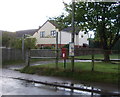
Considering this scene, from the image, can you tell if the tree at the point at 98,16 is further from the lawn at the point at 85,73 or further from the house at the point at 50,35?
the house at the point at 50,35

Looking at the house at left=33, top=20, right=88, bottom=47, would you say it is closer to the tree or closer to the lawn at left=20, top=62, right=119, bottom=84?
the tree

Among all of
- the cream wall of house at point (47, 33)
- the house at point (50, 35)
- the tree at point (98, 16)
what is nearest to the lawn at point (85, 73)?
the tree at point (98, 16)

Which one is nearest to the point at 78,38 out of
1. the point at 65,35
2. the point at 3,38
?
the point at 65,35

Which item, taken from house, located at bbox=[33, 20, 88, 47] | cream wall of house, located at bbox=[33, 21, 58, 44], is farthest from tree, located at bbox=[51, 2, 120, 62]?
cream wall of house, located at bbox=[33, 21, 58, 44]

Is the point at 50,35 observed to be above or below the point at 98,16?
above

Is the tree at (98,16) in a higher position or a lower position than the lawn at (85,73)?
higher

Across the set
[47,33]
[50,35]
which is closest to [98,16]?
[50,35]

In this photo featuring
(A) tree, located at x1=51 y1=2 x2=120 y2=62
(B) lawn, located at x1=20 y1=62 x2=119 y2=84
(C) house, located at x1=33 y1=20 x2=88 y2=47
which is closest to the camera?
(B) lawn, located at x1=20 y1=62 x2=119 y2=84

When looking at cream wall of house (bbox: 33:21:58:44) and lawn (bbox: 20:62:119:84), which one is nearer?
lawn (bbox: 20:62:119:84)

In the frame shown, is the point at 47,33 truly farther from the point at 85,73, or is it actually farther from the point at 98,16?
the point at 85,73

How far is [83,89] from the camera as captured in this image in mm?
8320

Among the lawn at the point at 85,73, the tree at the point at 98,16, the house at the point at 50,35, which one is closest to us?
the lawn at the point at 85,73

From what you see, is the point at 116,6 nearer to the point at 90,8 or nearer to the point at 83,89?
the point at 90,8

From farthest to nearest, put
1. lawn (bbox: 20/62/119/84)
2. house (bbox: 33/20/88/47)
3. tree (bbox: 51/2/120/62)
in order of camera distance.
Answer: house (bbox: 33/20/88/47)
tree (bbox: 51/2/120/62)
lawn (bbox: 20/62/119/84)
